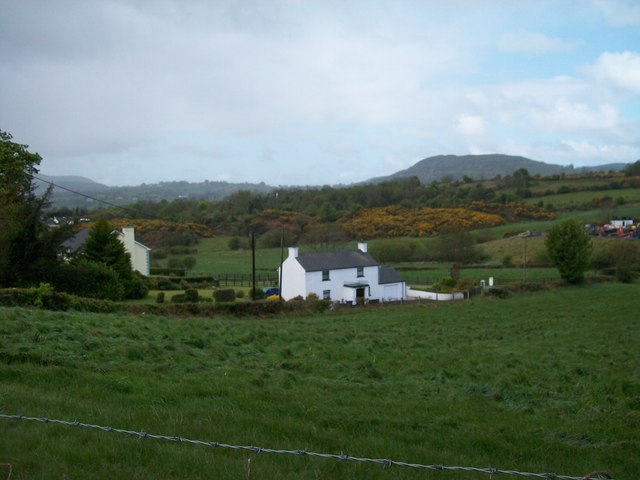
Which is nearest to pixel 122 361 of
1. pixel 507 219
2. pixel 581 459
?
pixel 581 459

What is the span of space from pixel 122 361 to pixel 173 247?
82.9 metres

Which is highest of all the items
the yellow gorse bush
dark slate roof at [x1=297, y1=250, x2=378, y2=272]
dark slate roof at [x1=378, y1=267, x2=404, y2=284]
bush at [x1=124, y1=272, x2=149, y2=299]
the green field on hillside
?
the green field on hillside

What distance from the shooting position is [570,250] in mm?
54625

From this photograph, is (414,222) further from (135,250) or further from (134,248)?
(134,248)

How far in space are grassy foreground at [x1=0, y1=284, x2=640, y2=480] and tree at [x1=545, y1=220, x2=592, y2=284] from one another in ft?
130

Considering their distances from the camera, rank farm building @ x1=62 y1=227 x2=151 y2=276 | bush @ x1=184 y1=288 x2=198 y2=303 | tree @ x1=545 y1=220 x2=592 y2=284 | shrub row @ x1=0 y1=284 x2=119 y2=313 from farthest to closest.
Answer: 1. farm building @ x1=62 y1=227 x2=151 y2=276
2. tree @ x1=545 y1=220 x2=592 y2=284
3. bush @ x1=184 y1=288 x2=198 y2=303
4. shrub row @ x1=0 y1=284 x2=119 y2=313

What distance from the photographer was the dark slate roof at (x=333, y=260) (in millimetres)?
50281

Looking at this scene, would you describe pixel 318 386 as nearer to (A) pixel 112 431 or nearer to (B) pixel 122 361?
(B) pixel 122 361

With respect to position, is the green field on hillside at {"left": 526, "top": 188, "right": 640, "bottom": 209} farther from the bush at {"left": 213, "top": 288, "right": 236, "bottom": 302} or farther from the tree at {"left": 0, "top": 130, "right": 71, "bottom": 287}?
the tree at {"left": 0, "top": 130, "right": 71, "bottom": 287}

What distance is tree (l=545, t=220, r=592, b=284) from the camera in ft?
178

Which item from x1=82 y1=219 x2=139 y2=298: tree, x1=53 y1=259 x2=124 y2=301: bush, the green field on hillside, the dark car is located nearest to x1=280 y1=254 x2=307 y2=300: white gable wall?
the dark car

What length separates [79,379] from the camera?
8.79 meters

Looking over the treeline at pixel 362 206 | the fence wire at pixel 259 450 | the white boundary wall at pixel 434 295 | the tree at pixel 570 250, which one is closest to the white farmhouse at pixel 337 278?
the white boundary wall at pixel 434 295

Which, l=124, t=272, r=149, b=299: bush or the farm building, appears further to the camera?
the farm building
